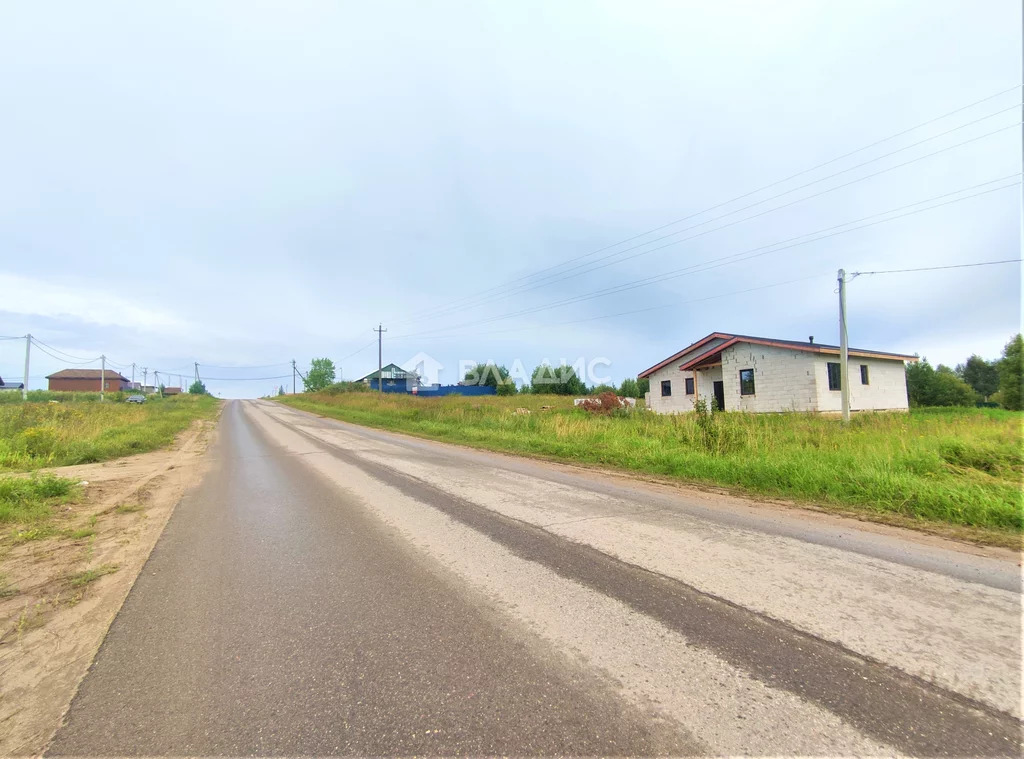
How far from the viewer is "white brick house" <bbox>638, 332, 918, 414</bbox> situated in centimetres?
2094

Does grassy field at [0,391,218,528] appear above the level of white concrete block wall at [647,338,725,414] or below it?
below

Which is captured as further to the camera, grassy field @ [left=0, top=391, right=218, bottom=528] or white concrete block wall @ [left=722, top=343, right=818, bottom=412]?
white concrete block wall @ [left=722, top=343, right=818, bottom=412]

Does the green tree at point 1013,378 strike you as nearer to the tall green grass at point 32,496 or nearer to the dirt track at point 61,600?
the dirt track at point 61,600

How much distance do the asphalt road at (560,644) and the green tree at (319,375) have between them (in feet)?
301

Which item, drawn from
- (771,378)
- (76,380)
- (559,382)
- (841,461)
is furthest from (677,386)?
(76,380)

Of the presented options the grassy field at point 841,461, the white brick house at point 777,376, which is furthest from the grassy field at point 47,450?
the white brick house at point 777,376

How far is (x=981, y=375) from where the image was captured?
186 feet

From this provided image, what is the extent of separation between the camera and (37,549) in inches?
180

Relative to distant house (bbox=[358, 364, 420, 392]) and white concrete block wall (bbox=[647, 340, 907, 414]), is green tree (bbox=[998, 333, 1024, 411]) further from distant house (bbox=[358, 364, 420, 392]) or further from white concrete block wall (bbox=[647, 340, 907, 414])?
distant house (bbox=[358, 364, 420, 392])

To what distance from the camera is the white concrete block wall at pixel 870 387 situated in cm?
2089

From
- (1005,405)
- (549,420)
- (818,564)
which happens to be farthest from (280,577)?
(1005,405)

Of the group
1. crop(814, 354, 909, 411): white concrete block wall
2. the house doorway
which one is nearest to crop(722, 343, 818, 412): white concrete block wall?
crop(814, 354, 909, 411): white concrete block wall

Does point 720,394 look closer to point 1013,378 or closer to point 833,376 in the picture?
point 833,376

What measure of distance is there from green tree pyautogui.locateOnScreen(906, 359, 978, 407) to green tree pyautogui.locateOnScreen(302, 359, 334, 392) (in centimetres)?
8656
